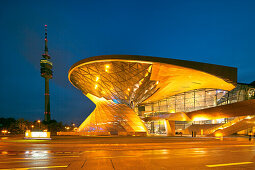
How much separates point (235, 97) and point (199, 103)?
9.54 metres

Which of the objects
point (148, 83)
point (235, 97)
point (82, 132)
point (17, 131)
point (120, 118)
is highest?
point (148, 83)

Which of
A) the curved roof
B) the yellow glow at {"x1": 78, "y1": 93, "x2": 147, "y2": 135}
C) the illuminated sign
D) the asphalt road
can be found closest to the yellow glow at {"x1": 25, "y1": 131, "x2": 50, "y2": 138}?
the illuminated sign

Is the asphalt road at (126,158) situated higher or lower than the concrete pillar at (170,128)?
higher

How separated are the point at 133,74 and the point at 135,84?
4.41m

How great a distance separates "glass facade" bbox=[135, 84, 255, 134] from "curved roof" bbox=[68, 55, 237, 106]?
12005 millimetres

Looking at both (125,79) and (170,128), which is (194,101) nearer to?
(170,128)

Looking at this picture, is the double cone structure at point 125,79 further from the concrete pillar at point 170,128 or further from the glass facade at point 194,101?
the glass facade at point 194,101

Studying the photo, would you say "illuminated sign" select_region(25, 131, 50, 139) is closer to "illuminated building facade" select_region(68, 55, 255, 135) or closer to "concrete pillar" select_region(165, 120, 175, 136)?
"illuminated building facade" select_region(68, 55, 255, 135)

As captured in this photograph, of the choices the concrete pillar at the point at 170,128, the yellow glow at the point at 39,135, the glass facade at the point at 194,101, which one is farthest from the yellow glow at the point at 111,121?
the glass facade at the point at 194,101

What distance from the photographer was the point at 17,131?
6284 centimetres

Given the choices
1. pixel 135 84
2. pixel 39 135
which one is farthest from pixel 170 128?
pixel 39 135

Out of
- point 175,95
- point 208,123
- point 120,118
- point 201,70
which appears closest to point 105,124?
point 120,118

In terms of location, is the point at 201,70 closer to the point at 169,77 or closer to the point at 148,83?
the point at 169,77

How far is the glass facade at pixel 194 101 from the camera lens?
147 ft
